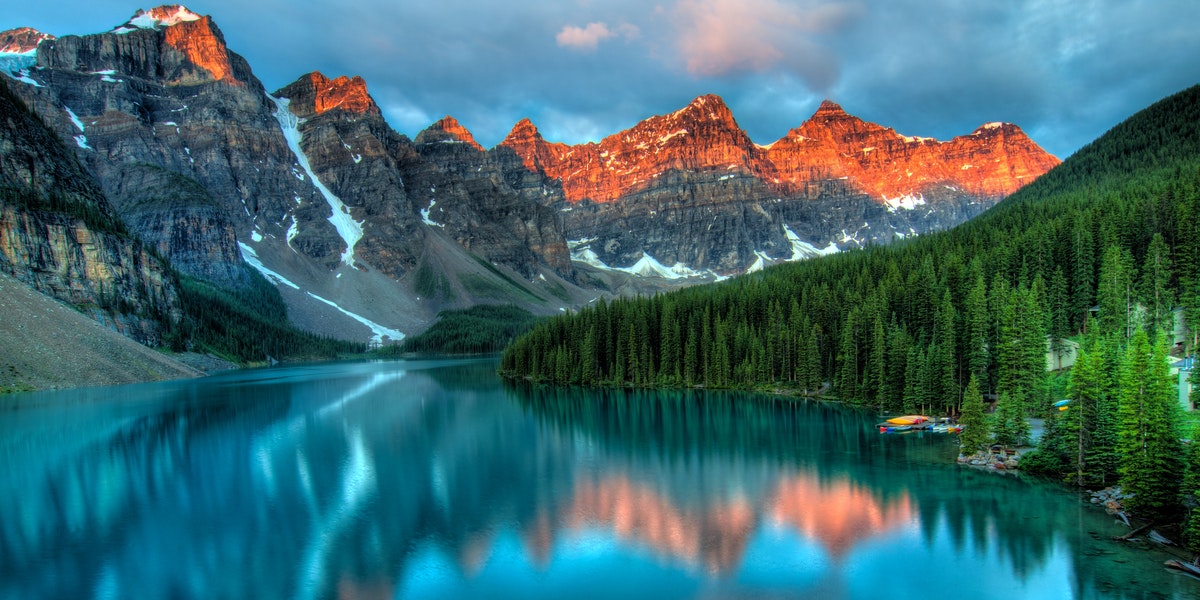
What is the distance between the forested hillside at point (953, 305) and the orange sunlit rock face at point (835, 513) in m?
14.1

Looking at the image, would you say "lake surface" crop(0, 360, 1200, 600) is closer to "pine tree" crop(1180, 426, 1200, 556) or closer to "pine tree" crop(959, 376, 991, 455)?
"pine tree" crop(1180, 426, 1200, 556)

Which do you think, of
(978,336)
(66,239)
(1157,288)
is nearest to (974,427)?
(978,336)

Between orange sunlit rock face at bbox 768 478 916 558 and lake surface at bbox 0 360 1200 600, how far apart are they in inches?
5.9

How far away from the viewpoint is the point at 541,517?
3294cm

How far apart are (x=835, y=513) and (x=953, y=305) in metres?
43.9

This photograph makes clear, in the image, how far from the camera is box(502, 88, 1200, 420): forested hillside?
190ft

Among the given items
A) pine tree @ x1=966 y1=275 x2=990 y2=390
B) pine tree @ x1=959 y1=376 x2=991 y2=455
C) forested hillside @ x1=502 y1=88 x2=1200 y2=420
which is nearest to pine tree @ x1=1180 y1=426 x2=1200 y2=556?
pine tree @ x1=959 y1=376 x2=991 y2=455

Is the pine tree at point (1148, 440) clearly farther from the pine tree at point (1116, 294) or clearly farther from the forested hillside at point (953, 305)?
the pine tree at point (1116, 294)

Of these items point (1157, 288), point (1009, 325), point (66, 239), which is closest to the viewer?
point (1009, 325)

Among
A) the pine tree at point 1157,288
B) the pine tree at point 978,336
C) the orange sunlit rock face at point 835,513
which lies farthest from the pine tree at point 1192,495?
the pine tree at point 1157,288

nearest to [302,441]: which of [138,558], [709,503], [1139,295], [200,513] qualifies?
[200,513]

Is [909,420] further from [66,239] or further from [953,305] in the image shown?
[66,239]

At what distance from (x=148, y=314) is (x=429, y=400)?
80.8 metres

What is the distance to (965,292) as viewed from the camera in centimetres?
6881
